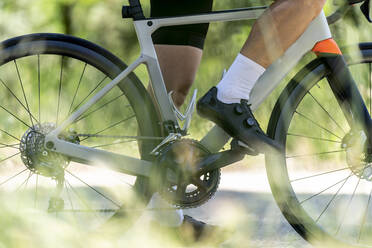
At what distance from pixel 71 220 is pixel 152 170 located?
378mm

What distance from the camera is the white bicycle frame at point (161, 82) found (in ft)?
8.10

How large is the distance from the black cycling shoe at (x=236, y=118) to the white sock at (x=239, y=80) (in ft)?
0.07

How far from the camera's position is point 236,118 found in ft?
7.92

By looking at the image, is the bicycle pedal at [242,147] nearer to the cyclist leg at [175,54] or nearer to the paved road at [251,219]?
the cyclist leg at [175,54]

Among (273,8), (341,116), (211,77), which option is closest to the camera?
(273,8)

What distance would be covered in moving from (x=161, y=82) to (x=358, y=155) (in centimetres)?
83

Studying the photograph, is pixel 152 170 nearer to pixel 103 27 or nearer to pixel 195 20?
pixel 195 20

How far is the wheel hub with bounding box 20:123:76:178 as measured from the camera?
2.48m

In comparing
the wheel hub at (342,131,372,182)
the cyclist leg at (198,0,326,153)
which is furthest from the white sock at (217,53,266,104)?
the wheel hub at (342,131,372,182)

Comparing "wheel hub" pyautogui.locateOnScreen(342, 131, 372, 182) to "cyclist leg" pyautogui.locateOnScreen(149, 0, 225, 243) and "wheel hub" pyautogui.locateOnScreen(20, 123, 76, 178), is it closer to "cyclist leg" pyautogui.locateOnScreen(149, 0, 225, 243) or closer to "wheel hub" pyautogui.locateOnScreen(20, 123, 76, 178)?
"cyclist leg" pyautogui.locateOnScreen(149, 0, 225, 243)

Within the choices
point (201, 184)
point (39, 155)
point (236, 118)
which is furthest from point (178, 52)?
point (39, 155)

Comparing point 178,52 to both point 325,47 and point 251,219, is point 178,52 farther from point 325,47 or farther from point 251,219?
point 251,219

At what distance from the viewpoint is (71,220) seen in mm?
2574

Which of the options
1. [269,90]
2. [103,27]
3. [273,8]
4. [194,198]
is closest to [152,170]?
[194,198]
